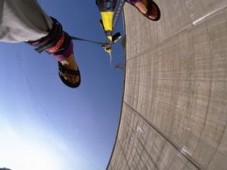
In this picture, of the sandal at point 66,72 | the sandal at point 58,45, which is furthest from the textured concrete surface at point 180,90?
the sandal at point 58,45

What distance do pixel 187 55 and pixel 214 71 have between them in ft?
4.94

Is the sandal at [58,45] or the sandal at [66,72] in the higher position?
the sandal at [58,45]

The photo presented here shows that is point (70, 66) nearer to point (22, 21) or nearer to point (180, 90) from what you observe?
point (22, 21)

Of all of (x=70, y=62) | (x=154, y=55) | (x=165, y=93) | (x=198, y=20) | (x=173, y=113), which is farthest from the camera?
(x=154, y=55)

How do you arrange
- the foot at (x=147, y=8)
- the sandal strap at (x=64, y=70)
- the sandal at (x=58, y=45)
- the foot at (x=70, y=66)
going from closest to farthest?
the sandal at (x=58, y=45)
the foot at (x=70, y=66)
the sandal strap at (x=64, y=70)
the foot at (x=147, y=8)

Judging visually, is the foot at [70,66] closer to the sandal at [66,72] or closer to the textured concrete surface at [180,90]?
the sandal at [66,72]

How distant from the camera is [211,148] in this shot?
577cm


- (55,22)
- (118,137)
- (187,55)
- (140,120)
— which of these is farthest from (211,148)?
(118,137)

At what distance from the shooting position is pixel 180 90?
25.1ft

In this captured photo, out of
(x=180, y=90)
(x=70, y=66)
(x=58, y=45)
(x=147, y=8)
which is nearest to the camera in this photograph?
(x=58, y=45)

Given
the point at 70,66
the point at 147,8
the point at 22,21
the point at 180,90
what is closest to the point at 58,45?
the point at 70,66

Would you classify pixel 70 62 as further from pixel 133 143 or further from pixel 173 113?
pixel 133 143

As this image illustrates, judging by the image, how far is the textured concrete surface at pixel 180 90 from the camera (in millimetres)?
5645

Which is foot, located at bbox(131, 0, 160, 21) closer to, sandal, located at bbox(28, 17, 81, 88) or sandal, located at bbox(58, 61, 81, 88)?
sandal, located at bbox(58, 61, 81, 88)
